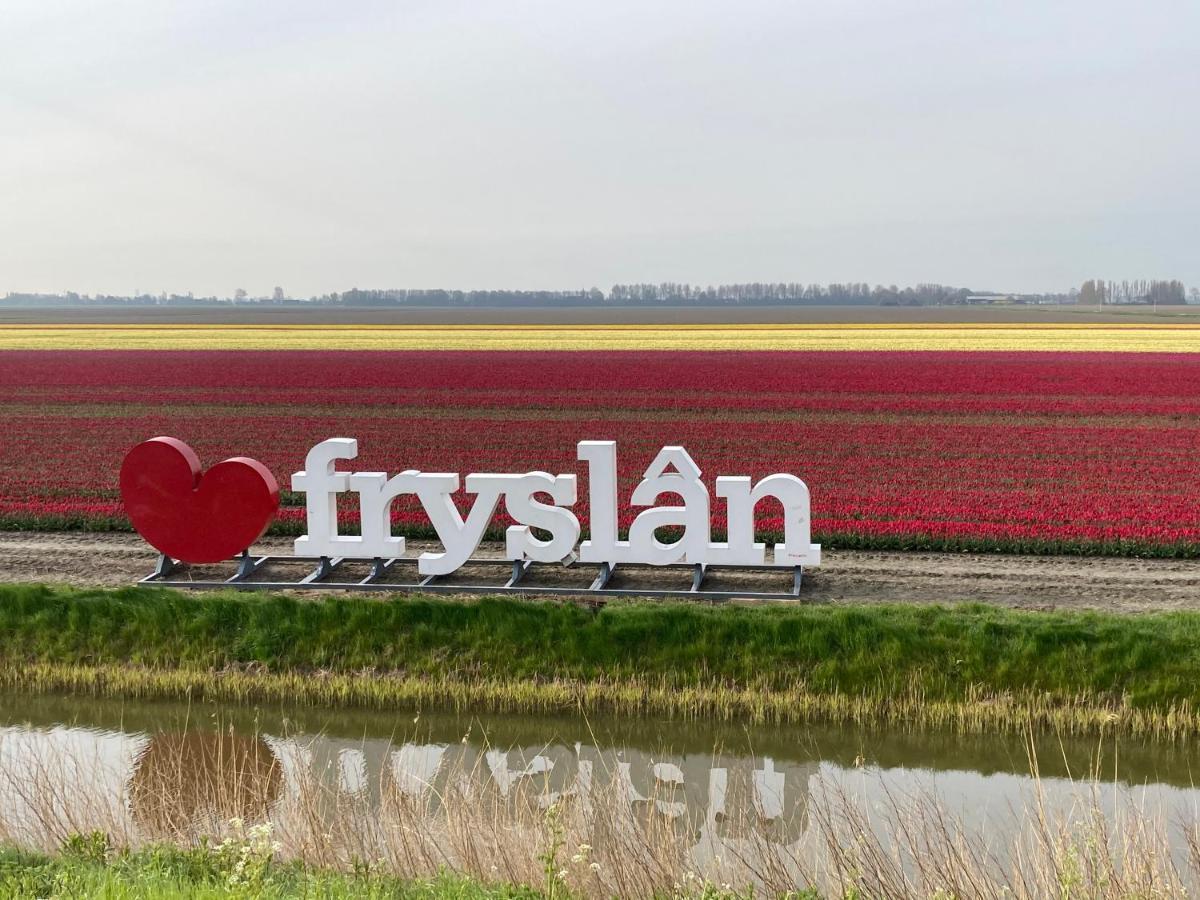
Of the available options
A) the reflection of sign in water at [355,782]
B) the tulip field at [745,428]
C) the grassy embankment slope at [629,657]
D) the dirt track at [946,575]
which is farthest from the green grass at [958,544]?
the reflection of sign in water at [355,782]

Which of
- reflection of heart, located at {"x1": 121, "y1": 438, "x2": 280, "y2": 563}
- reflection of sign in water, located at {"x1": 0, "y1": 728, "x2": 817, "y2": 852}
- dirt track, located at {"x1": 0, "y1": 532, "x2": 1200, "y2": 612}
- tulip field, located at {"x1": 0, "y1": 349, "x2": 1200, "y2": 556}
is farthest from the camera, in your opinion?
tulip field, located at {"x1": 0, "y1": 349, "x2": 1200, "y2": 556}

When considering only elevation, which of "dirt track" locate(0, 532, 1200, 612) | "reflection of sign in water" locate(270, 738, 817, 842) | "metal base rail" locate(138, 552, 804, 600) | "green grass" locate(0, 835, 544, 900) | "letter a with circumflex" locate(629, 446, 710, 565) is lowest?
"reflection of sign in water" locate(270, 738, 817, 842)

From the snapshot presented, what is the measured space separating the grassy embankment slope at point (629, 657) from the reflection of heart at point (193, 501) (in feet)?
3.81

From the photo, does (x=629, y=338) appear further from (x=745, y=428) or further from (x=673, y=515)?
(x=673, y=515)

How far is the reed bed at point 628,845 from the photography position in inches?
306

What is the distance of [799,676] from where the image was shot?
1471 cm

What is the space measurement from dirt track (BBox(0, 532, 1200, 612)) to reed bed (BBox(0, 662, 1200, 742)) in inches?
122

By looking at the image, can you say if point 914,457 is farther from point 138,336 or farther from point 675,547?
point 138,336

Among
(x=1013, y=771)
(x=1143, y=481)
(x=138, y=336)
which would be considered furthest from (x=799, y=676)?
(x=138, y=336)

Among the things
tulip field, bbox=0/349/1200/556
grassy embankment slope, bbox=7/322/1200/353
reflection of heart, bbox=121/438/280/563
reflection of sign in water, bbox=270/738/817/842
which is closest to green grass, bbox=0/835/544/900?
reflection of sign in water, bbox=270/738/817/842

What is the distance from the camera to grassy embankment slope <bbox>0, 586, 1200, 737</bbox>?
14.1 metres

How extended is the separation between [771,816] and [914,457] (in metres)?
19.6

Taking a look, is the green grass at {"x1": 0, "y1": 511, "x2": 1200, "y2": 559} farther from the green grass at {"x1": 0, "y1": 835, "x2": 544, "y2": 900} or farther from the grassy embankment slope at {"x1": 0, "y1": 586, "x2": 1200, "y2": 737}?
the green grass at {"x1": 0, "y1": 835, "x2": 544, "y2": 900}

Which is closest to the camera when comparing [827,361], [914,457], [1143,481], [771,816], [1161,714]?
[771,816]
